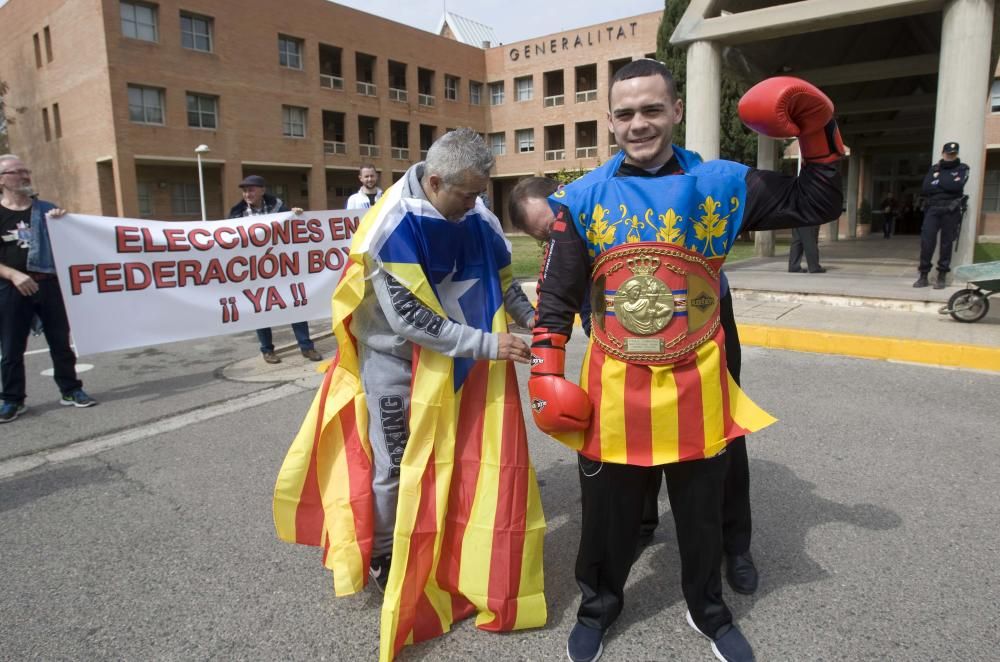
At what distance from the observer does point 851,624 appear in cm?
240

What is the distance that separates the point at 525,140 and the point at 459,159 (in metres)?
41.0

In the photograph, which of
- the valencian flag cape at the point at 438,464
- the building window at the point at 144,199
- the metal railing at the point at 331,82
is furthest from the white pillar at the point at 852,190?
the building window at the point at 144,199

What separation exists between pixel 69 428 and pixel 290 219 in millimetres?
2762

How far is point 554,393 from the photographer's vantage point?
208cm

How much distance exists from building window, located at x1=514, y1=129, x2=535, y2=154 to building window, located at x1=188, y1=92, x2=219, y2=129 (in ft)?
60.8

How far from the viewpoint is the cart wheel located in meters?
7.35

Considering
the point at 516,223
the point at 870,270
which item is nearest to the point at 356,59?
the point at 870,270

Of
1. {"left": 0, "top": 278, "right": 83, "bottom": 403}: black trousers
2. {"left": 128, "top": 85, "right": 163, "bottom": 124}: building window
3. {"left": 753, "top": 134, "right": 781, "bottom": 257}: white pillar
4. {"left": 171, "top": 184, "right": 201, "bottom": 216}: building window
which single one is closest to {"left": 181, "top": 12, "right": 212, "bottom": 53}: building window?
{"left": 128, "top": 85, "right": 163, "bottom": 124}: building window

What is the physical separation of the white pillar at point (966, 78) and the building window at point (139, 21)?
28028mm

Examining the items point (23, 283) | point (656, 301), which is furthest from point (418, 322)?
point (23, 283)

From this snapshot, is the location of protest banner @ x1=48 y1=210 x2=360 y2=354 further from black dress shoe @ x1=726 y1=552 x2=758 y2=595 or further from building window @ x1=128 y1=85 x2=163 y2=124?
building window @ x1=128 y1=85 x2=163 y2=124

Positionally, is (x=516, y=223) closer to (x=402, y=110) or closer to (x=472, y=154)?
(x=472, y=154)

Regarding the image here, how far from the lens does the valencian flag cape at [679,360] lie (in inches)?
79.0

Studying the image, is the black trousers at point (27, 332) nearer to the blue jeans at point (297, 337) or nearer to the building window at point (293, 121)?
the blue jeans at point (297, 337)
